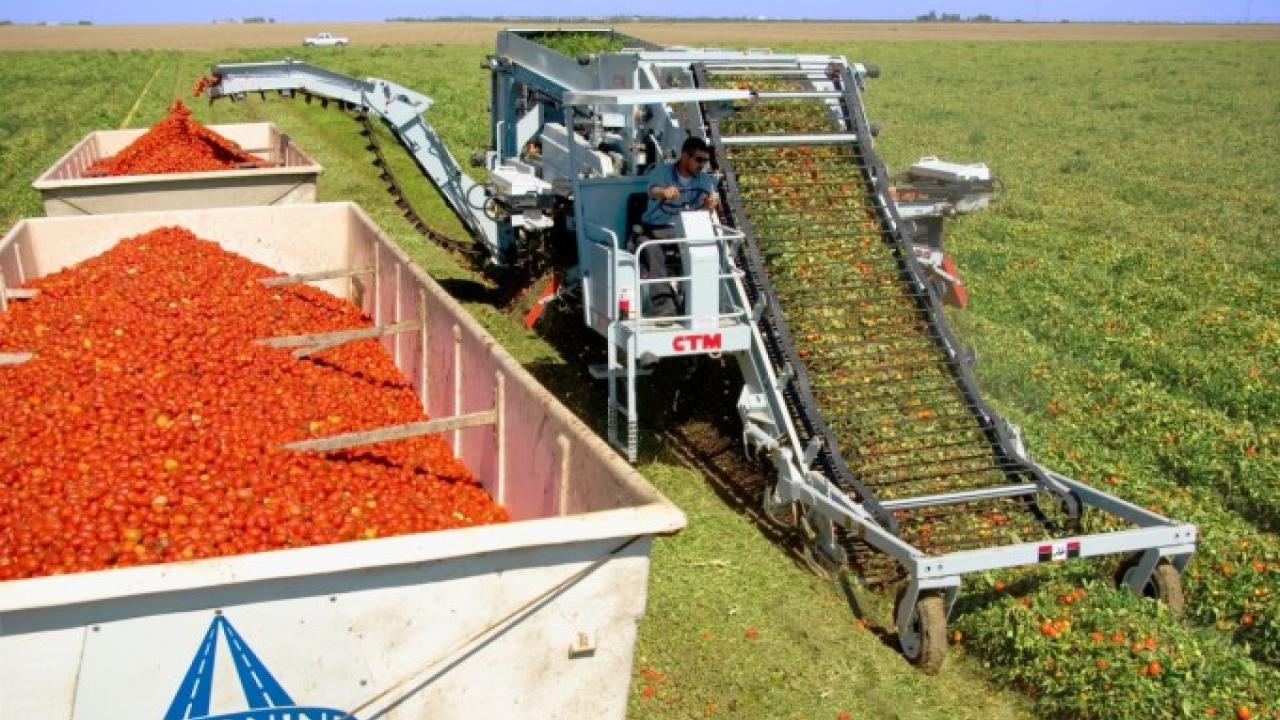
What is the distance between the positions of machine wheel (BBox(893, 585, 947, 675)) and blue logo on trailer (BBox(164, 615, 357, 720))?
11.6 ft

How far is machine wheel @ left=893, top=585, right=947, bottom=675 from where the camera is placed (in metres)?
6.04

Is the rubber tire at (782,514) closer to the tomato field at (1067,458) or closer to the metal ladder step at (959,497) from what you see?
the tomato field at (1067,458)

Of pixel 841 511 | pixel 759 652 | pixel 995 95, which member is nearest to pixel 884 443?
pixel 841 511

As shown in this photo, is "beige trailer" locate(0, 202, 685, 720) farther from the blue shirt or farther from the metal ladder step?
the blue shirt

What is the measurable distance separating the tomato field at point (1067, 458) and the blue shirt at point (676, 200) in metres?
1.74

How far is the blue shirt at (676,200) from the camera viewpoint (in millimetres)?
8438

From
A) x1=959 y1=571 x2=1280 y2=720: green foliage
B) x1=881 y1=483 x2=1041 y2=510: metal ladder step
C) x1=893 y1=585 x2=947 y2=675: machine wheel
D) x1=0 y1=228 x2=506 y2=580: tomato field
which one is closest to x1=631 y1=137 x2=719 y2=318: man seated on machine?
x1=0 y1=228 x2=506 y2=580: tomato field

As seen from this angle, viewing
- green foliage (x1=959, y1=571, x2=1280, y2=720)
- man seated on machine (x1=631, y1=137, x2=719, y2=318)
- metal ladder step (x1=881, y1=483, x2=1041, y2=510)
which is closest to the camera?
green foliage (x1=959, y1=571, x2=1280, y2=720)

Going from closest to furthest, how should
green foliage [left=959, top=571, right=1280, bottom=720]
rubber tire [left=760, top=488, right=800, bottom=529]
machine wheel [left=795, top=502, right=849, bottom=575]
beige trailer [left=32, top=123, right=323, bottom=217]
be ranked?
green foliage [left=959, top=571, right=1280, bottom=720], machine wheel [left=795, top=502, right=849, bottom=575], rubber tire [left=760, top=488, right=800, bottom=529], beige trailer [left=32, top=123, right=323, bottom=217]

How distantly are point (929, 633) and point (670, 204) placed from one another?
366cm

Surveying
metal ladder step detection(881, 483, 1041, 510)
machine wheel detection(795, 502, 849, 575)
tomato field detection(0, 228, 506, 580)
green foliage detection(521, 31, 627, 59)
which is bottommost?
machine wheel detection(795, 502, 849, 575)

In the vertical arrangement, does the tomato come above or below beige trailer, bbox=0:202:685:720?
above

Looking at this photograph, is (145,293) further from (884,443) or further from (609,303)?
(884,443)

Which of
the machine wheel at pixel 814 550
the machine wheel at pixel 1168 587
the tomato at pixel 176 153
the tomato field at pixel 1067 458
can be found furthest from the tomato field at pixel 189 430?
the tomato at pixel 176 153
